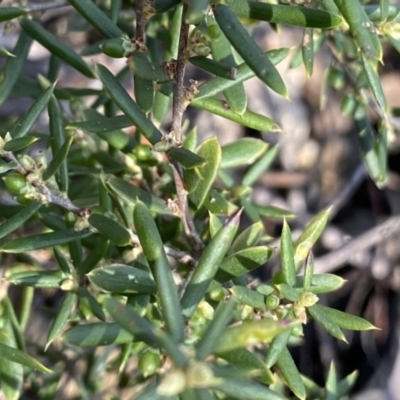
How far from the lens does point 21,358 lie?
1109mm

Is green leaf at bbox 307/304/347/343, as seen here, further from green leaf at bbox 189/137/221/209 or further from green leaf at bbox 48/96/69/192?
green leaf at bbox 48/96/69/192

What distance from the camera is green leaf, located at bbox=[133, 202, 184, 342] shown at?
0.87 meters

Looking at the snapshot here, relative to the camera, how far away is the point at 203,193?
1.28 meters

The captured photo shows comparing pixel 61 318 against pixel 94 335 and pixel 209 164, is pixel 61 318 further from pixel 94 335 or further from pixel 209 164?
pixel 209 164

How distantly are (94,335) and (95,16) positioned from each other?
2.24 feet

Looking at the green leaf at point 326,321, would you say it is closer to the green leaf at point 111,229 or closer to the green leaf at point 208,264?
the green leaf at point 208,264

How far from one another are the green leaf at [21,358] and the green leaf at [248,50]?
2.19 feet

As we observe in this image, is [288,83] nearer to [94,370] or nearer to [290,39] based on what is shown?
[290,39]

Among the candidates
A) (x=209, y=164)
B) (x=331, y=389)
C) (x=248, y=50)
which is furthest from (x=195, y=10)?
(x=331, y=389)

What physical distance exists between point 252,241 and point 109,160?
49 cm

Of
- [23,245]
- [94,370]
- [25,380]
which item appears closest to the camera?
[23,245]

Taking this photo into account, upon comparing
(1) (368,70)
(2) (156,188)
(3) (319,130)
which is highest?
(1) (368,70)

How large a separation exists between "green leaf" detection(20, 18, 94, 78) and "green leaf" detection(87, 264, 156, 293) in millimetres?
660

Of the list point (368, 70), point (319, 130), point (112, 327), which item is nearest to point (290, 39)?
point (319, 130)
